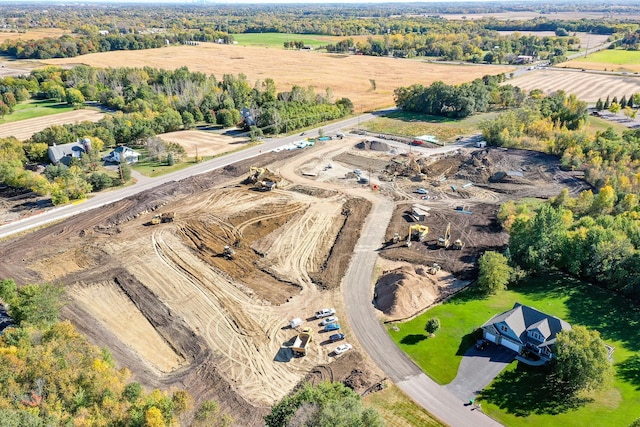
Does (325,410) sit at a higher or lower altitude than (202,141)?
higher

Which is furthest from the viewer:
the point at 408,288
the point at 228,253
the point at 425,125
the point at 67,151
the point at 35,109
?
the point at 35,109

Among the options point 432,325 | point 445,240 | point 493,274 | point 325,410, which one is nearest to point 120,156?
point 445,240

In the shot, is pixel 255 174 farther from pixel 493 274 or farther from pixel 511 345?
pixel 511 345

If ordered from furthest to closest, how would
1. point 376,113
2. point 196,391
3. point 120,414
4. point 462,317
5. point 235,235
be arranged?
point 376,113 → point 235,235 → point 462,317 → point 196,391 → point 120,414

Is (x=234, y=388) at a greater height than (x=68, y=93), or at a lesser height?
lesser

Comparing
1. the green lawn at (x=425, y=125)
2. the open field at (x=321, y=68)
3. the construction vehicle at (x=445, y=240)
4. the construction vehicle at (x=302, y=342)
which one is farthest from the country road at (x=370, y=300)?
the open field at (x=321, y=68)

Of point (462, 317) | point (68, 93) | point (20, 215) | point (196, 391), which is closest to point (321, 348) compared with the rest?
point (196, 391)

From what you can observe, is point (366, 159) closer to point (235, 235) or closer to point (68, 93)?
point (235, 235)
